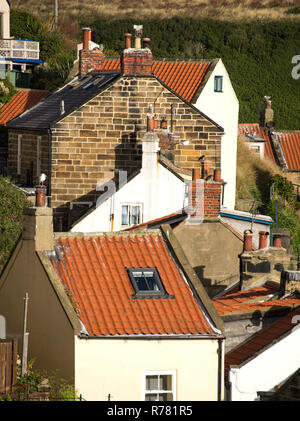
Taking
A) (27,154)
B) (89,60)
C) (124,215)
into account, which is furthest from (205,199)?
(89,60)

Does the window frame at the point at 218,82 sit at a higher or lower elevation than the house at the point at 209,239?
higher

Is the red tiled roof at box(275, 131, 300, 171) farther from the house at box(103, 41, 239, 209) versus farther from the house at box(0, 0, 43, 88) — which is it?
the house at box(0, 0, 43, 88)

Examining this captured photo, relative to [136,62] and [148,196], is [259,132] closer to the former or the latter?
[136,62]

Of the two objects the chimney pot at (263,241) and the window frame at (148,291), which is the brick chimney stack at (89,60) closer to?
the chimney pot at (263,241)

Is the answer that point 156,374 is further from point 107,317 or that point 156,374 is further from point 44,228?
point 44,228

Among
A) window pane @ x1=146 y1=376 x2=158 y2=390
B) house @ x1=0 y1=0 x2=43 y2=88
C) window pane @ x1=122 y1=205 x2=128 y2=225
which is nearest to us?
window pane @ x1=146 y1=376 x2=158 y2=390

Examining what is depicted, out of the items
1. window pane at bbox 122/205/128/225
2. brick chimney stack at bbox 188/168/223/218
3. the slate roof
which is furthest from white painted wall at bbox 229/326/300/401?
the slate roof

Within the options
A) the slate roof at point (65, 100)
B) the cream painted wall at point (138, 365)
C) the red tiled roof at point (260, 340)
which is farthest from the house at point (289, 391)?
the slate roof at point (65, 100)
